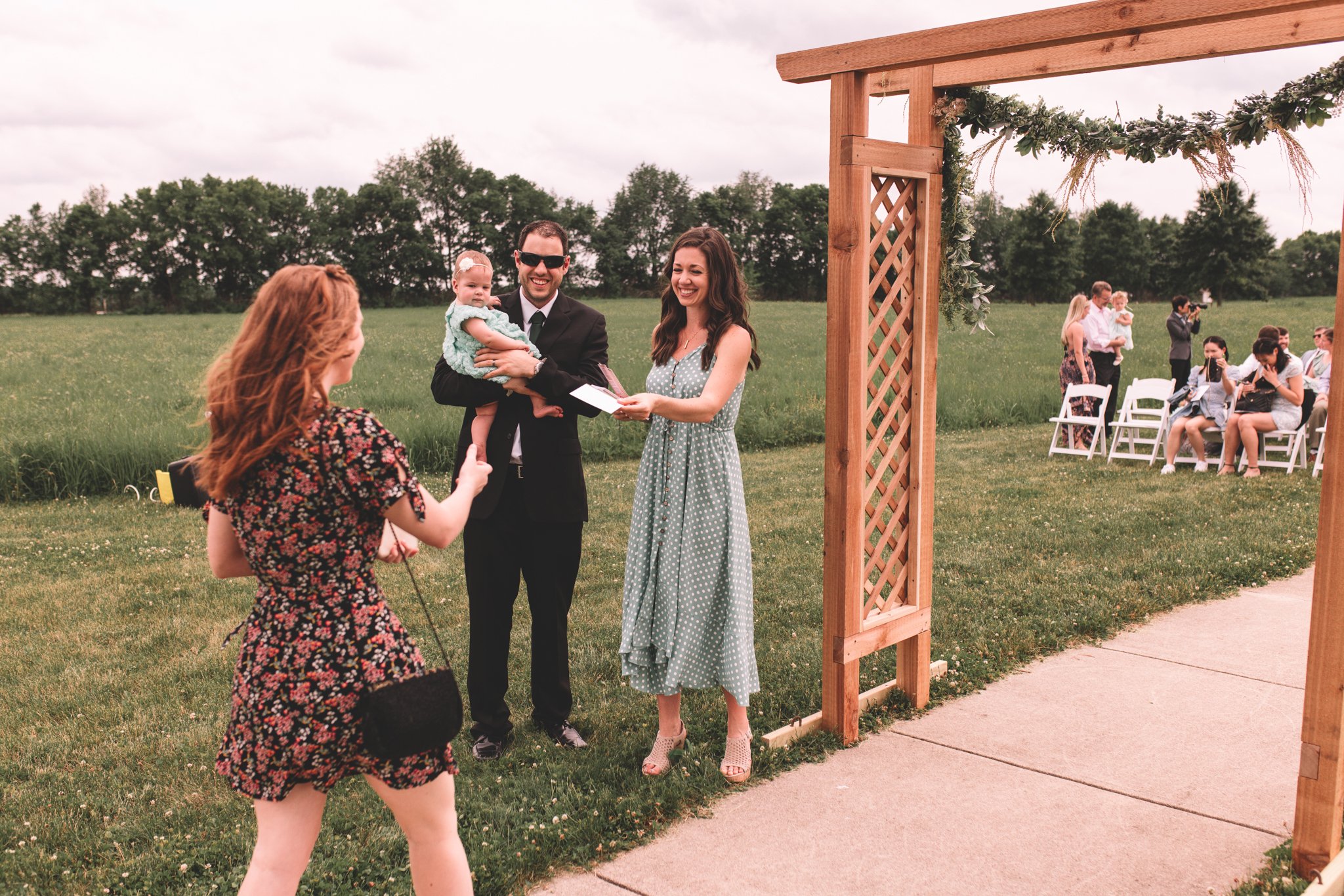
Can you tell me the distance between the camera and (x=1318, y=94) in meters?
4.26

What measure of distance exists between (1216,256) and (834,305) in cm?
4953

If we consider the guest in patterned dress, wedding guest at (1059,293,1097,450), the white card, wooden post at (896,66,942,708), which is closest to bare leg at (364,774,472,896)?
the guest in patterned dress

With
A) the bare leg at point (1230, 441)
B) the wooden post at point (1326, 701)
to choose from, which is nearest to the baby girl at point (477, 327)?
the wooden post at point (1326, 701)

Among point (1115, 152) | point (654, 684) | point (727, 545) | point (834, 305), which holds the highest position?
point (1115, 152)

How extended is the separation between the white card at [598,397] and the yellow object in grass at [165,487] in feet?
24.6

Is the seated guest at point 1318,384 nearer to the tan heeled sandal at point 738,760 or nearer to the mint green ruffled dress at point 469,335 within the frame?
the tan heeled sandal at point 738,760

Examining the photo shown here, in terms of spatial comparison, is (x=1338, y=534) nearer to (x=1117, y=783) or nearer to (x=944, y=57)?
(x=1117, y=783)

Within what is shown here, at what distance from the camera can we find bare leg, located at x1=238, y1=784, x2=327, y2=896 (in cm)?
239

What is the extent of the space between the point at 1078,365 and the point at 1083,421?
3.62ft

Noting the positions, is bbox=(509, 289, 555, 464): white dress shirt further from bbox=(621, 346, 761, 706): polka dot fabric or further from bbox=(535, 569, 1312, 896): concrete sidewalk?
bbox=(535, 569, 1312, 896): concrete sidewalk

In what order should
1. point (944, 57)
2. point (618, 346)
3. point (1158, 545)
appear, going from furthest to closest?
point (618, 346) < point (1158, 545) < point (944, 57)

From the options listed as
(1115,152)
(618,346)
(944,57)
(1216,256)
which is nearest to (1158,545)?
(1115,152)

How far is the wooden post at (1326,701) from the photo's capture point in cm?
328

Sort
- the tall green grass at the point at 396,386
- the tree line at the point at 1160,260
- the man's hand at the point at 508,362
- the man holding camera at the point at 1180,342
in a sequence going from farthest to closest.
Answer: the tree line at the point at 1160,260 → the man holding camera at the point at 1180,342 → the tall green grass at the point at 396,386 → the man's hand at the point at 508,362
